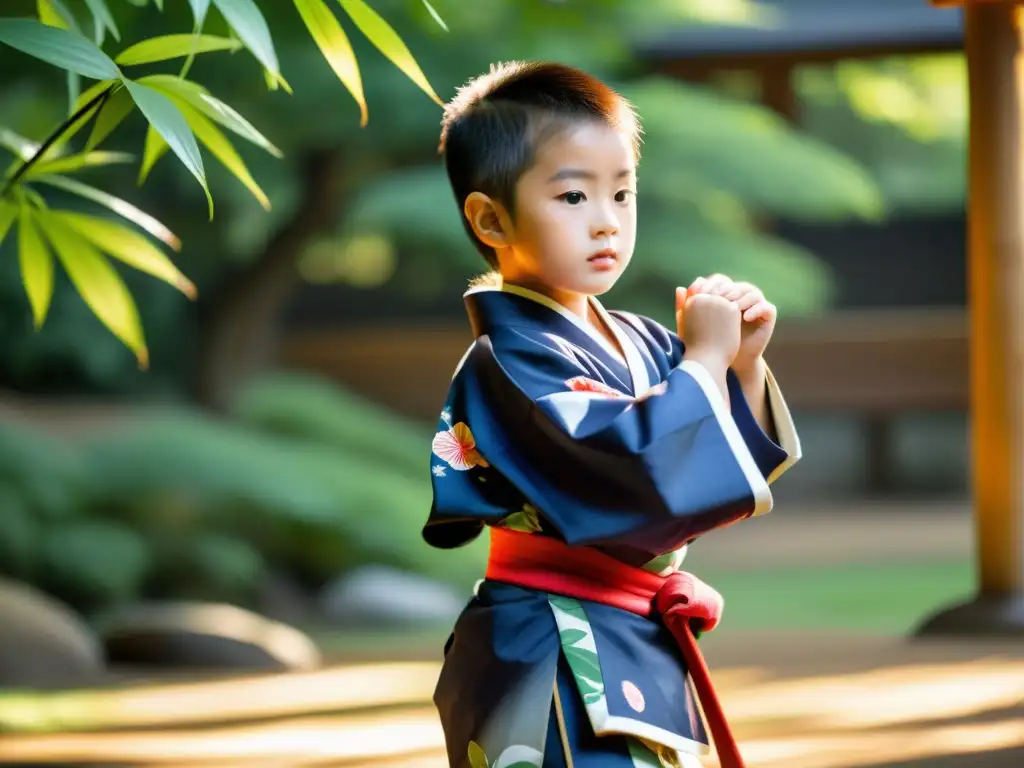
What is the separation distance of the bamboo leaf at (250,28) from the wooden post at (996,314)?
339 cm

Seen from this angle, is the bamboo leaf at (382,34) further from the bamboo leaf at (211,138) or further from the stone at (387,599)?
the stone at (387,599)

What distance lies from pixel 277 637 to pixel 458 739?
3877 millimetres

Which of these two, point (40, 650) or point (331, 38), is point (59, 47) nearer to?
point (331, 38)

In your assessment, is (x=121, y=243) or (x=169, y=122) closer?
(x=169, y=122)

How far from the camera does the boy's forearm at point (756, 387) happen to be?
1.88m

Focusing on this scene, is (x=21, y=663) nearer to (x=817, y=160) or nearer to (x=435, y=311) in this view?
(x=817, y=160)

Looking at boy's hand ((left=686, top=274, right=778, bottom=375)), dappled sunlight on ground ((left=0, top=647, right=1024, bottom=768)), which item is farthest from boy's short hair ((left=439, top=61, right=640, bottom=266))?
dappled sunlight on ground ((left=0, top=647, right=1024, bottom=768))

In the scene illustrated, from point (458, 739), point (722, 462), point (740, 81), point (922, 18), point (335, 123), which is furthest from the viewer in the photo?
point (740, 81)

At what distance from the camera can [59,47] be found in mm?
1934

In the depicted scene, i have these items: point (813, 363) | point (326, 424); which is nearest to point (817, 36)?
point (813, 363)

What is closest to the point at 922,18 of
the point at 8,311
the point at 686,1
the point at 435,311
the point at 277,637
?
the point at 686,1

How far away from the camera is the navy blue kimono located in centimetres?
173

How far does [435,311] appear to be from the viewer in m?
12.0

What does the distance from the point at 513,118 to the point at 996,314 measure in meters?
3.50
